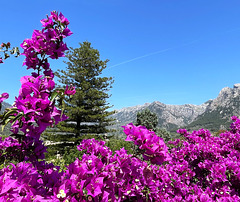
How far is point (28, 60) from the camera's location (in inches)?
67.2

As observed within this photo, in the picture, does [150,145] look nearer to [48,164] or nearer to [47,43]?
[48,164]

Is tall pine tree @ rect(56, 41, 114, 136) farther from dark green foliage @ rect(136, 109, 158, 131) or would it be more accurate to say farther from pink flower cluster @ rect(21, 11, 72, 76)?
pink flower cluster @ rect(21, 11, 72, 76)

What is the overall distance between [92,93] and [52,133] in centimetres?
542

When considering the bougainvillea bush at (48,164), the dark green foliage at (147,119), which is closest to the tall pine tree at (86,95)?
the dark green foliage at (147,119)

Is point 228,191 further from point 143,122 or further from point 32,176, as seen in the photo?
point 143,122

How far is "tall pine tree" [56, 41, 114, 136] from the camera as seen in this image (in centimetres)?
1627

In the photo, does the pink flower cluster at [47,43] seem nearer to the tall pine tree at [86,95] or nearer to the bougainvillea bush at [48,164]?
the bougainvillea bush at [48,164]

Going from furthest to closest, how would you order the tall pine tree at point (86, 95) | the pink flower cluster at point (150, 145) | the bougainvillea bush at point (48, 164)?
1. the tall pine tree at point (86, 95)
2. the pink flower cluster at point (150, 145)
3. the bougainvillea bush at point (48, 164)

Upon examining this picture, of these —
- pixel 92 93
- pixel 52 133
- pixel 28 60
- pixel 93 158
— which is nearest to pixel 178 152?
pixel 93 158

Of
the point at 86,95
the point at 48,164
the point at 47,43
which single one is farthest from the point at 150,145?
the point at 86,95

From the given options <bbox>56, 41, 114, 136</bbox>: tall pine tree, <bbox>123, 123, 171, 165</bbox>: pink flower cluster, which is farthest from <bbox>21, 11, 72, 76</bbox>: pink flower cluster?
<bbox>56, 41, 114, 136</bbox>: tall pine tree

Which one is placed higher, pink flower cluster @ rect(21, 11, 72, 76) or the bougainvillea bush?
pink flower cluster @ rect(21, 11, 72, 76)

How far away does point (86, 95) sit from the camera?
17.1 m

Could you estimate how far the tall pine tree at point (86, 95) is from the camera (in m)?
16.3
